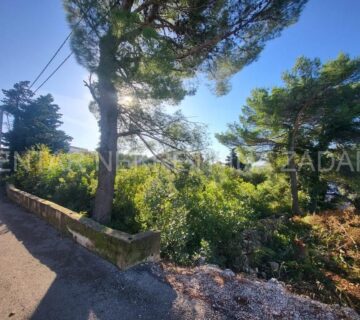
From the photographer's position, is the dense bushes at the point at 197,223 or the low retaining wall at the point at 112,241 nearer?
the low retaining wall at the point at 112,241

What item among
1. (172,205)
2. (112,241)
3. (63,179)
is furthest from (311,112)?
(63,179)

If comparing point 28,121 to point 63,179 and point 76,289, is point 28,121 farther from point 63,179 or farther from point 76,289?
point 76,289

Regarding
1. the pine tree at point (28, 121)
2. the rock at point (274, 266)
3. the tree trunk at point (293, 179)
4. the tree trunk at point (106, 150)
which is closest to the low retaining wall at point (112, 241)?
the tree trunk at point (106, 150)

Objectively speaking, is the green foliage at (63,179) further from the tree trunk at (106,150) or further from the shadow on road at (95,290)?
the shadow on road at (95,290)

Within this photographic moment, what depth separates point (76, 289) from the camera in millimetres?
2787

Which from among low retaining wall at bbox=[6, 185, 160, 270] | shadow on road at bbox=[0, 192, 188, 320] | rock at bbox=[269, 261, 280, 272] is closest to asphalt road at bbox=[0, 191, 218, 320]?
shadow on road at bbox=[0, 192, 188, 320]

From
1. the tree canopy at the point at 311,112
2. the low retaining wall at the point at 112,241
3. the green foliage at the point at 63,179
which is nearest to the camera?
the low retaining wall at the point at 112,241

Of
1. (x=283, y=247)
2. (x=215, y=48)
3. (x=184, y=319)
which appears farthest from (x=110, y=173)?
(x=283, y=247)

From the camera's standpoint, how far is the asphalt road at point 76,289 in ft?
7.84

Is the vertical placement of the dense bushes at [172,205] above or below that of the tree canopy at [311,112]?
below

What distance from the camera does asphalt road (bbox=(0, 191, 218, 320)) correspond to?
239cm

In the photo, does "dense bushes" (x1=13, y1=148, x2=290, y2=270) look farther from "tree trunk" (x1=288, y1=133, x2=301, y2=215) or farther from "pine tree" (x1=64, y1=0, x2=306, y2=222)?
"tree trunk" (x1=288, y1=133, x2=301, y2=215)

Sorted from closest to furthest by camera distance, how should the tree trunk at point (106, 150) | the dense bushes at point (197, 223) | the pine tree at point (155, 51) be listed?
the dense bushes at point (197, 223) → the pine tree at point (155, 51) → the tree trunk at point (106, 150)

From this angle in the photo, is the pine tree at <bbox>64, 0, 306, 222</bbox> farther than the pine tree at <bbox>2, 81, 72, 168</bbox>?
No
